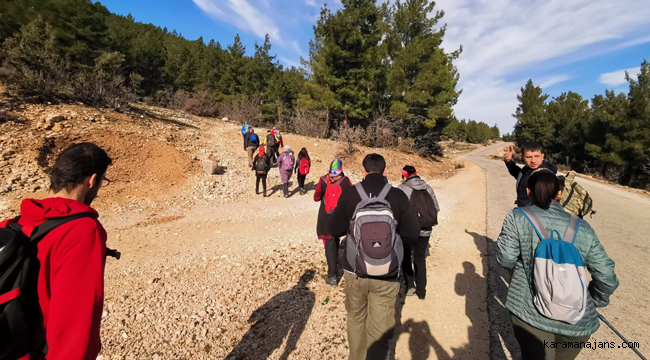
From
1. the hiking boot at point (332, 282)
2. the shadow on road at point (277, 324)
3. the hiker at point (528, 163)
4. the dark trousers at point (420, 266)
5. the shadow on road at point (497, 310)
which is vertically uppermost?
the hiker at point (528, 163)

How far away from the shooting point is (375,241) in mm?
2324

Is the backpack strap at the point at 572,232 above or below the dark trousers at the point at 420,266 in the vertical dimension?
above

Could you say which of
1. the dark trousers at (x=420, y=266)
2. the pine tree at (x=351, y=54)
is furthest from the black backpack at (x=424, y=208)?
the pine tree at (x=351, y=54)

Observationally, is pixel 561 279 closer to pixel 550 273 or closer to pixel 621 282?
pixel 550 273

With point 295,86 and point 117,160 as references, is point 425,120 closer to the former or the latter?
point 295,86

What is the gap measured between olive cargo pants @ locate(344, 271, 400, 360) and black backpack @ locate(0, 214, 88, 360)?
2.06 m

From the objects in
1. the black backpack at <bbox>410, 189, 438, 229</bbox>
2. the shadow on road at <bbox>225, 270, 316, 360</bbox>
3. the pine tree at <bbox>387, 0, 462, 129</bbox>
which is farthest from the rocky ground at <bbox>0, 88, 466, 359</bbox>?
the pine tree at <bbox>387, 0, 462, 129</bbox>

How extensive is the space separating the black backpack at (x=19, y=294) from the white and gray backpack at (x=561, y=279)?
279 centimetres

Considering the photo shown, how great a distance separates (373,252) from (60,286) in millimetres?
1952

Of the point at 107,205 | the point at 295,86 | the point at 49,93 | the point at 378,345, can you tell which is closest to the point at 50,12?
the point at 49,93

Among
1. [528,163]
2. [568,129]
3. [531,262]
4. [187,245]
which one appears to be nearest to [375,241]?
[531,262]

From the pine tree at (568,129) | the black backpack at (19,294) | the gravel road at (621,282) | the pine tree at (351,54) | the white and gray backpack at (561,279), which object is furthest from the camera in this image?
the pine tree at (568,129)

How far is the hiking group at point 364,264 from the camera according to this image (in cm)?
119

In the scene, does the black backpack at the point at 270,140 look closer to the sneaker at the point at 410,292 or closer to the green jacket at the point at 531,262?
the sneaker at the point at 410,292
